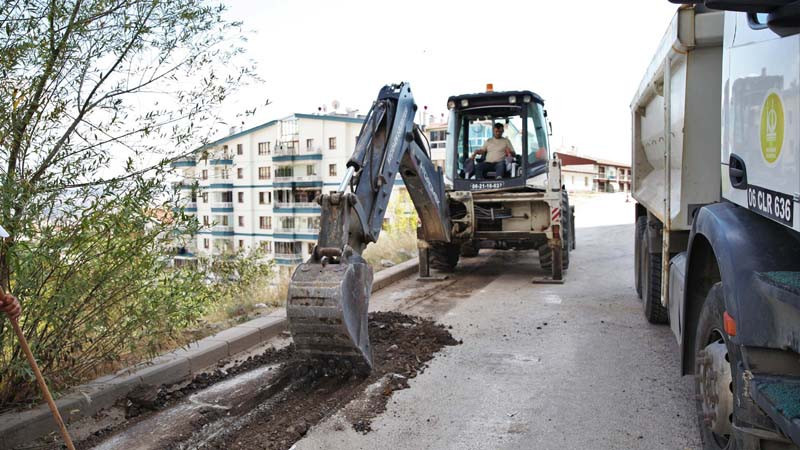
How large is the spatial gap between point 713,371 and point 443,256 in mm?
7358

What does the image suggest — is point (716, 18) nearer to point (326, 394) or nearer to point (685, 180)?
point (685, 180)

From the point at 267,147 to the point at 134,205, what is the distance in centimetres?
3468

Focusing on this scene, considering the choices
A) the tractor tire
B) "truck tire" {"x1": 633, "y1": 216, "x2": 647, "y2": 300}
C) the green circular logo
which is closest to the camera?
the green circular logo

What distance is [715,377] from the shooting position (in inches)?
109

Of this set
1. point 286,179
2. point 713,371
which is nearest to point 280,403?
point 713,371

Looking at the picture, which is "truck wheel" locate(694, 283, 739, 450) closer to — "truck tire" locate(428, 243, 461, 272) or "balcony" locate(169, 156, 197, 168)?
"balcony" locate(169, 156, 197, 168)

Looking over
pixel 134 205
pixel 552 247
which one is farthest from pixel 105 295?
pixel 552 247

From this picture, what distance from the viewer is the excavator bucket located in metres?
4.31

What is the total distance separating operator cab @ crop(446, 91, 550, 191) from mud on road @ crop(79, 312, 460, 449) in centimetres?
455

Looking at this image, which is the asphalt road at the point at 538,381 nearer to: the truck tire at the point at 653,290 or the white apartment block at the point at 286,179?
the truck tire at the point at 653,290

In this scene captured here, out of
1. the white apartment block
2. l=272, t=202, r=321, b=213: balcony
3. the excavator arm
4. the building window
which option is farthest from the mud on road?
the building window

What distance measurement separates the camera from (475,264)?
37.3ft

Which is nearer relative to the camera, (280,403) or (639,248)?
(280,403)

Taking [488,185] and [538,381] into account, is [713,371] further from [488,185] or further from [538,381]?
[488,185]
